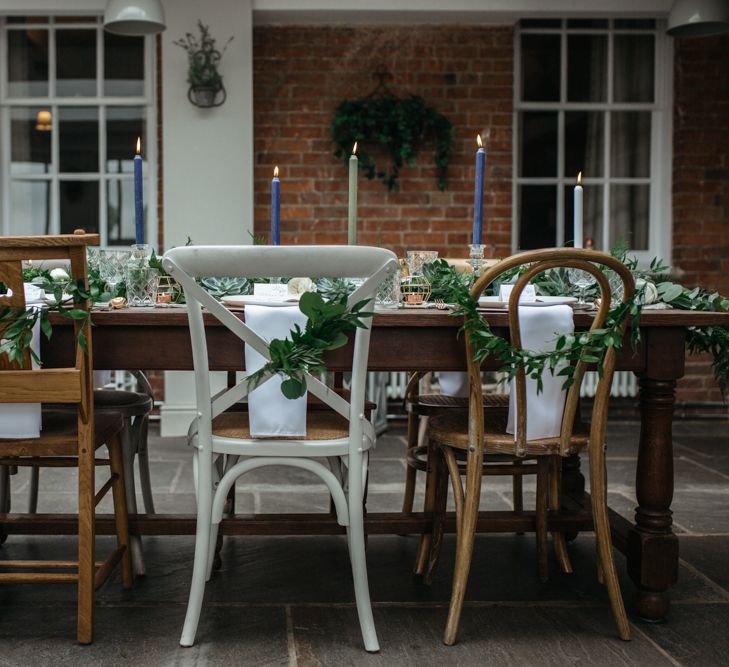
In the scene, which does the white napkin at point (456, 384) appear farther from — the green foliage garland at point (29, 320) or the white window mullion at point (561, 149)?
the white window mullion at point (561, 149)

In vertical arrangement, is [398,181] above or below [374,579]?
above

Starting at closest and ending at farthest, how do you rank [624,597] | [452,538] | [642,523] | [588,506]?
[642,523]
[624,597]
[588,506]
[452,538]

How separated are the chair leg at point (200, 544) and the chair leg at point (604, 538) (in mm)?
942

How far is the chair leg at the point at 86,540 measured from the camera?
2162 mm

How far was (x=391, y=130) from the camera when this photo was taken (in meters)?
5.25

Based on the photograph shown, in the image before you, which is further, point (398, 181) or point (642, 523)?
point (398, 181)

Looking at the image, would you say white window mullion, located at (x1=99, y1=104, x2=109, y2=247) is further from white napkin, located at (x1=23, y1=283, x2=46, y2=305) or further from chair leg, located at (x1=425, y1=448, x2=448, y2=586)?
chair leg, located at (x1=425, y1=448, x2=448, y2=586)

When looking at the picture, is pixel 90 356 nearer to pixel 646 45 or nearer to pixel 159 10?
pixel 159 10

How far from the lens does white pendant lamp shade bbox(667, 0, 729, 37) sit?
14.2 ft

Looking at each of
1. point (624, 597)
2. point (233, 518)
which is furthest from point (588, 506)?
point (233, 518)

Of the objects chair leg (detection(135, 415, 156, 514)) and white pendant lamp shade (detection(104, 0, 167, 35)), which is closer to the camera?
chair leg (detection(135, 415, 156, 514))

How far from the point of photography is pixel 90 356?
7.03 feet

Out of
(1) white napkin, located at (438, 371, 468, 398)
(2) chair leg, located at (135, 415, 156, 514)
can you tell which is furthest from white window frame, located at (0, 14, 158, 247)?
(1) white napkin, located at (438, 371, 468, 398)

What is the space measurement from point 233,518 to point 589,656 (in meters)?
0.99
